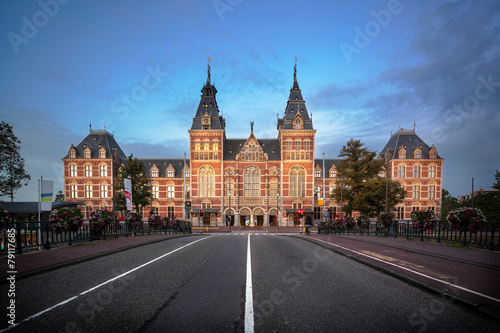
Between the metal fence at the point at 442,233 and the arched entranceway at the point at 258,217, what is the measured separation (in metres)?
20.9

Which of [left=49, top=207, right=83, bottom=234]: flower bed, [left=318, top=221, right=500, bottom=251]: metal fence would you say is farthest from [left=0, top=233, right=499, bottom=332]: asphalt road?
[left=318, top=221, right=500, bottom=251]: metal fence

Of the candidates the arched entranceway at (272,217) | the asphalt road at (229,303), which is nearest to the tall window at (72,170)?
the arched entranceway at (272,217)

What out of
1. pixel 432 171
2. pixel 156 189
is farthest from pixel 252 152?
pixel 432 171

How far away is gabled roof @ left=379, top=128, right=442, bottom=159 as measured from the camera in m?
48.6

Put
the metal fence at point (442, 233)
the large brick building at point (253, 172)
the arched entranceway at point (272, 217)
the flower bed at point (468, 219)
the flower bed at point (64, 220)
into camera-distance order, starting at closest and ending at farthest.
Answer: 1. the metal fence at point (442, 233)
2. the flower bed at point (468, 219)
3. the flower bed at point (64, 220)
4. the large brick building at point (253, 172)
5. the arched entranceway at point (272, 217)

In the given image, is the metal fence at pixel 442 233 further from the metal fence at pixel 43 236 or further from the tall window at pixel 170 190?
the tall window at pixel 170 190

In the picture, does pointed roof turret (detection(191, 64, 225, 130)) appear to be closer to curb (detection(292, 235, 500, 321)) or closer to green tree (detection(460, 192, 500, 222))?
curb (detection(292, 235, 500, 321))

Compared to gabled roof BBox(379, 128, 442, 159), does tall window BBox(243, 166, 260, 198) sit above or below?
below

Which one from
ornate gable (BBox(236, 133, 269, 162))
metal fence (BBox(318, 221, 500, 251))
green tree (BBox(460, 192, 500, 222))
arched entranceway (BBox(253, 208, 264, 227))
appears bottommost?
arched entranceway (BBox(253, 208, 264, 227))

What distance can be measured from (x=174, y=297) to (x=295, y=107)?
153 feet

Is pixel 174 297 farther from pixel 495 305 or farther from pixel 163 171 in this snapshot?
pixel 163 171

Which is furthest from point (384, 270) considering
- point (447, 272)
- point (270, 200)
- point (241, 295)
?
point (270, 200)

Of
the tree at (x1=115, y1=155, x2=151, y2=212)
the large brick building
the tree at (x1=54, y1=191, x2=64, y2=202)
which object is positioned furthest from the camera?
the tree at (x1=54, y1=191, x2=64, y2=202)

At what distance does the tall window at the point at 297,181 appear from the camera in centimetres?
4656
